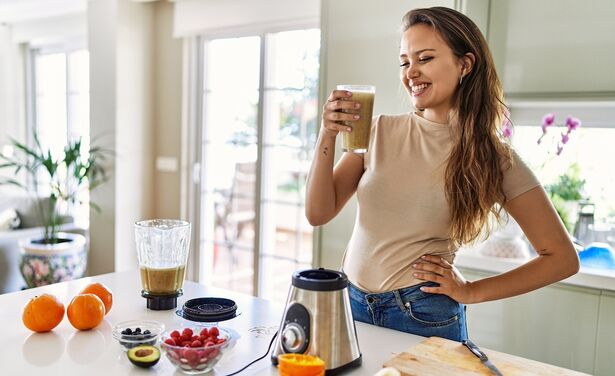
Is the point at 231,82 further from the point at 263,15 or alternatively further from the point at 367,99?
the point at 367,99

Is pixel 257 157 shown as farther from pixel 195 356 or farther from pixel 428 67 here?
pixel 195 356

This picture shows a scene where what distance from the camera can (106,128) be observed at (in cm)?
438

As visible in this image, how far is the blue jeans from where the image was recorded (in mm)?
1504

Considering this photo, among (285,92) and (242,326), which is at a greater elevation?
(285,92)

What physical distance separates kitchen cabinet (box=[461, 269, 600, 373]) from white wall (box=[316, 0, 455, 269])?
25.4 inches

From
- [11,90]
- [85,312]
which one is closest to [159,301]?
[85,312]

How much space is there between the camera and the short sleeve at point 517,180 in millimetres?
1486

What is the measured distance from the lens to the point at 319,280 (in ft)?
3.89

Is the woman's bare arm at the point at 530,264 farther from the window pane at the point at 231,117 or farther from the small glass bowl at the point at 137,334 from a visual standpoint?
the window pane at the point at 231,117

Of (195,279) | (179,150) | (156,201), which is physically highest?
(179,150)

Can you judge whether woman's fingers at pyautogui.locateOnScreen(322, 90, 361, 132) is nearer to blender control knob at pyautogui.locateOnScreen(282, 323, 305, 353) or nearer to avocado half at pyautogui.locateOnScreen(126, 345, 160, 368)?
blender control knob at pyautogui.locateOnScreen(282, 323, 305, 353)

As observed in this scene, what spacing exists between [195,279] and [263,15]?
1954 millimetres

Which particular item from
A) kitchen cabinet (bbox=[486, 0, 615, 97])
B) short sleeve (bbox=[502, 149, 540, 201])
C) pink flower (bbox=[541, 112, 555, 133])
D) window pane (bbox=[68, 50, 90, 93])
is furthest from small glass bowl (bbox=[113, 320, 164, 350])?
window pane (bbox=[68, 50, 90, 93])

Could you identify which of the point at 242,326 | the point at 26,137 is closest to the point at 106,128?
the point at 26,137
